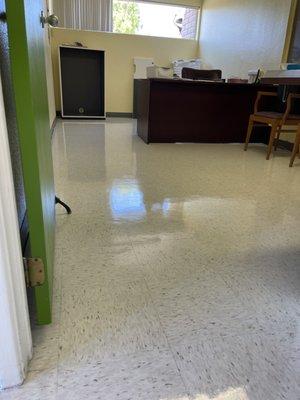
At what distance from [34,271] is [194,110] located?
11.4 feet

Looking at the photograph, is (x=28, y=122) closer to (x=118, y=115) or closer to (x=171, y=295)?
(x=171, y=295)

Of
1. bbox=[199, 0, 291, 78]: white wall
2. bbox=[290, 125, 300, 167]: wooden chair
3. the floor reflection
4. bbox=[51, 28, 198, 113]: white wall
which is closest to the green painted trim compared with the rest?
the floor reflection

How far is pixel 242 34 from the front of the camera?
5.17 metres

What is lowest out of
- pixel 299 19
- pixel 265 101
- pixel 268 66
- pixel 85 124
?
pixel 85 124

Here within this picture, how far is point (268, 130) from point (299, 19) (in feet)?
4.83

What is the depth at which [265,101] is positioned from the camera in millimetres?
4012

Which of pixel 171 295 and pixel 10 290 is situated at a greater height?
pixel 10 290

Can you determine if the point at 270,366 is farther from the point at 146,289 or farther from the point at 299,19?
the point at 299,19

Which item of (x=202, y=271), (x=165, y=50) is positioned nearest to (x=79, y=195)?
(x=202, y=271)

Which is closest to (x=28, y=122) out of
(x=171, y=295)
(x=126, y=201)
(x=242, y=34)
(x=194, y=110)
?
(x=171, y=295)

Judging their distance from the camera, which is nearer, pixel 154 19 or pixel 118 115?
pixel 154 19

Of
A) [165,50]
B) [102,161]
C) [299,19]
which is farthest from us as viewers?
[165,50]

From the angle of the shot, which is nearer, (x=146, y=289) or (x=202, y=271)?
(x=146, y=289)

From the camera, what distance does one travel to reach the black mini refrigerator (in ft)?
18.3
